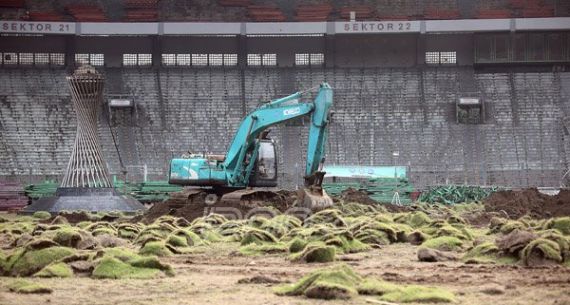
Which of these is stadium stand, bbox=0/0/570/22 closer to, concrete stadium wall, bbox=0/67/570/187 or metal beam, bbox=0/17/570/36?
metal beam, bbox=0/17/570/36

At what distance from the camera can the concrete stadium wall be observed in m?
56.7

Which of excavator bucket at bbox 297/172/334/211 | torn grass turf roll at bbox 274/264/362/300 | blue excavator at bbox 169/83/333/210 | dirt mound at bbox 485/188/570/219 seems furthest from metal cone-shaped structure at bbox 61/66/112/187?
torn grass turf roll at bbox 274/264/362/300

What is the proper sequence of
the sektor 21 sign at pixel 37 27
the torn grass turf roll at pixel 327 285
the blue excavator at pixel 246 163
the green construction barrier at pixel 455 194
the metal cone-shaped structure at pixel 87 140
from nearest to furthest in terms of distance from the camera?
the torn grass turf roll at pixel 327 285 < the blue excavator at pixel 246 163 < the metal cone-shaped structure at pixel 87 140 < the green construction barrier at pixel 455 194 < the sektor 21 sign at pixel 37 27

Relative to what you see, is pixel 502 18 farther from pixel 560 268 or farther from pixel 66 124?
pixel 560 268

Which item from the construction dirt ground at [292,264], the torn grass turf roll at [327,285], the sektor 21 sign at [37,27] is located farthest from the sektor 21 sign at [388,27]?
the torn grass turf roll at [327,285]

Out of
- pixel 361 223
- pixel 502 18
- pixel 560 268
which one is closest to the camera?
pixel 560 268

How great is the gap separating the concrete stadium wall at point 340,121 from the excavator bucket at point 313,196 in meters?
21.4

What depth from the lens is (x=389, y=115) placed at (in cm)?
5997

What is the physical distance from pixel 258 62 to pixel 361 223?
39.3 m

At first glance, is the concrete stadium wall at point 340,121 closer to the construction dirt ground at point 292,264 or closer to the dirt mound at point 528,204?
the dirt mound at point 528,204

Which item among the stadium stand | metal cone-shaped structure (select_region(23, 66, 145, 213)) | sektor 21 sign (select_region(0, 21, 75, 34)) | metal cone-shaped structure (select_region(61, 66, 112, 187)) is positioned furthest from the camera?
the stadium stand

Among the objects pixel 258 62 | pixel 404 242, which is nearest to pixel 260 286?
pixel 404 242

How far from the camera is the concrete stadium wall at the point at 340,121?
56.7 meters

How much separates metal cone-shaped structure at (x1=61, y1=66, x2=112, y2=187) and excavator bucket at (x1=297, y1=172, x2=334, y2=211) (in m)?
10.9
